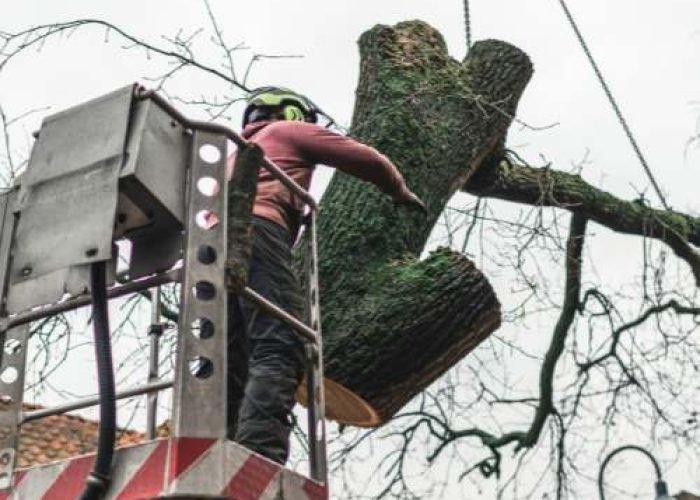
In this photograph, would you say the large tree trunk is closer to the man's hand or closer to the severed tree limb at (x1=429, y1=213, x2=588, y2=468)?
the man's hand

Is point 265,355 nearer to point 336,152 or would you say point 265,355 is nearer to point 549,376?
point 336,152

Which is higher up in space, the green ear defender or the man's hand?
the green ear defender

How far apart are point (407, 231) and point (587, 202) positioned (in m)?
2.09

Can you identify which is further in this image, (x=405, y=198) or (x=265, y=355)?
(x=405, y=198)

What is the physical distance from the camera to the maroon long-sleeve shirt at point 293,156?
382cm

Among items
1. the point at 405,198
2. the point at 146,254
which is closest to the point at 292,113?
the point at 405,198

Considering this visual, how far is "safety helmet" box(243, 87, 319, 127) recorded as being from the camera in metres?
4.19

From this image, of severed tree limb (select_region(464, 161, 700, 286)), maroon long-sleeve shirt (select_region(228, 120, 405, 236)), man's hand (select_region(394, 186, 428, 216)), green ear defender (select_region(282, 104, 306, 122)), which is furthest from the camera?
severed tree limb (select_region(464, 161, 700, 286))

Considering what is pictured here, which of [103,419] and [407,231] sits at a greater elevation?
[407,231]

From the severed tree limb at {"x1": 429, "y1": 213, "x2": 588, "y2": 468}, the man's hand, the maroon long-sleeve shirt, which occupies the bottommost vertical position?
the maroon long-sleeve shirt

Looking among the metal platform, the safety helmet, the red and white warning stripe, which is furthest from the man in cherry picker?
the red and white warning stripe

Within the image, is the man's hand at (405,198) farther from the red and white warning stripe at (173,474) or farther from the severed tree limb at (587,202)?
the severed tree limb at (587,202)

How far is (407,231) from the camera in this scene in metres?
5.26

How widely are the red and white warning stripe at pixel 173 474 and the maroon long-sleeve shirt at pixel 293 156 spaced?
A: 1.07 m
